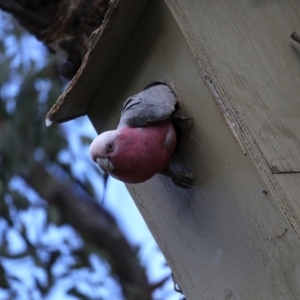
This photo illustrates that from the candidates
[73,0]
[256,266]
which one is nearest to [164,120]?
[256,266]

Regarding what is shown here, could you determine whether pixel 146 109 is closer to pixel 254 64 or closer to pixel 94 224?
pixel 254 64

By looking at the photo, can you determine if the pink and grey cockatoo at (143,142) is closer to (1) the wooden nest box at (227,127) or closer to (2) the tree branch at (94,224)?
(1) the wooden nest box at (227,127)

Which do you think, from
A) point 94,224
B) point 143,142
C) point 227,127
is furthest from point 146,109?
point 94,224

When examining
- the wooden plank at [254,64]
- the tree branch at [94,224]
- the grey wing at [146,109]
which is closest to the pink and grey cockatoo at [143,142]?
the grey wing at [146,109]

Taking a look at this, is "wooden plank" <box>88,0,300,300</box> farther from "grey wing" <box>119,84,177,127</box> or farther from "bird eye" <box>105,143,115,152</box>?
"bird eye" <box>105,143,115,152</box>

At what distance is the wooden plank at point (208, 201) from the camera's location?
4.15ft

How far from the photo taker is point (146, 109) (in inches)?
54.2

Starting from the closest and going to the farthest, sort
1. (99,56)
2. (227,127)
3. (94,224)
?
(227,127)
(99,56)
(94,224)

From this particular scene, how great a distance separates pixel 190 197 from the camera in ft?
4.77

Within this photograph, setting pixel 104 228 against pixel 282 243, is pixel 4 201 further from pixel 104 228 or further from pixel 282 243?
pixel 282 243

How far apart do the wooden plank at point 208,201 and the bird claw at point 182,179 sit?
2 centimetres

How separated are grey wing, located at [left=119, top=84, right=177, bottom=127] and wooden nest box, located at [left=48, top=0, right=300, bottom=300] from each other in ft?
0.16

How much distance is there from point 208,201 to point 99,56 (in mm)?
426

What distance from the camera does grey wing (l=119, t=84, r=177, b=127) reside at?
1371 mm
